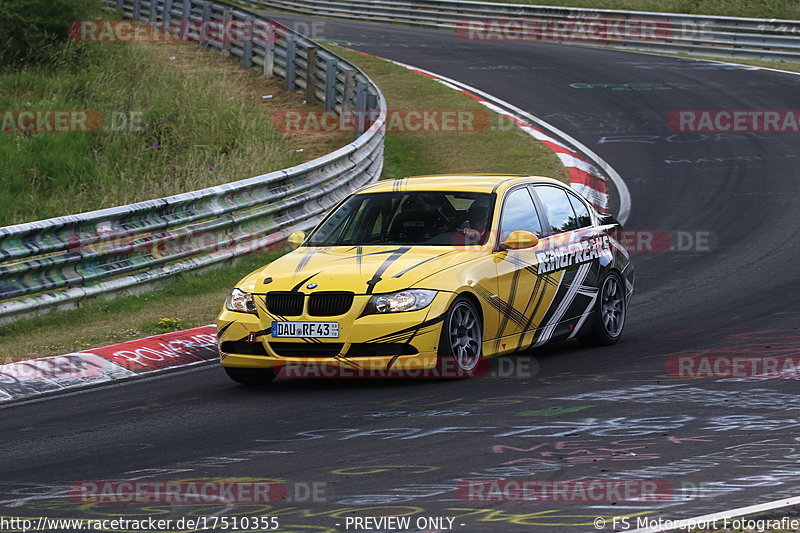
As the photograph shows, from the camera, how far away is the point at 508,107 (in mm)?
26141

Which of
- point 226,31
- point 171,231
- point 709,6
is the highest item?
point 709,6

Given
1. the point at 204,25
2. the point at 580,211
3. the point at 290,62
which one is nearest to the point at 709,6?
the point at 204,25

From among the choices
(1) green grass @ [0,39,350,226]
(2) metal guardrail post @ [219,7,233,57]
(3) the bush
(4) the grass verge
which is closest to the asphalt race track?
(4) the grass verge

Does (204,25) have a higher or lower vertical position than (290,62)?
higher

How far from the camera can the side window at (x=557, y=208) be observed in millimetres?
10711

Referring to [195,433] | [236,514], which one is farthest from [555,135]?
[236,514]

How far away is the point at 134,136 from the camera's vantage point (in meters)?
21.0

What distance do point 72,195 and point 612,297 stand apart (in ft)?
31.6

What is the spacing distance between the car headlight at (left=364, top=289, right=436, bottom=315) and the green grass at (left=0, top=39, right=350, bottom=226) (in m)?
9.16

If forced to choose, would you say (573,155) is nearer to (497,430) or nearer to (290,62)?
(290,62)

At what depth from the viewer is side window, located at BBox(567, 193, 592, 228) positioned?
36.5 feet

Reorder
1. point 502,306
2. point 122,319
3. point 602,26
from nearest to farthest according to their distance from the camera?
point 502,306 → point 122,319 → point 602,26

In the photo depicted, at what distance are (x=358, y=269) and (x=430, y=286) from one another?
0.58m

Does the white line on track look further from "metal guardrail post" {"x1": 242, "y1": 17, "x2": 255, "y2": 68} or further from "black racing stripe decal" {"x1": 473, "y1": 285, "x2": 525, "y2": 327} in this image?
"metal guardrail post" {"x1": 242, "y1": 17, "x2": 255, "y2": 68}
